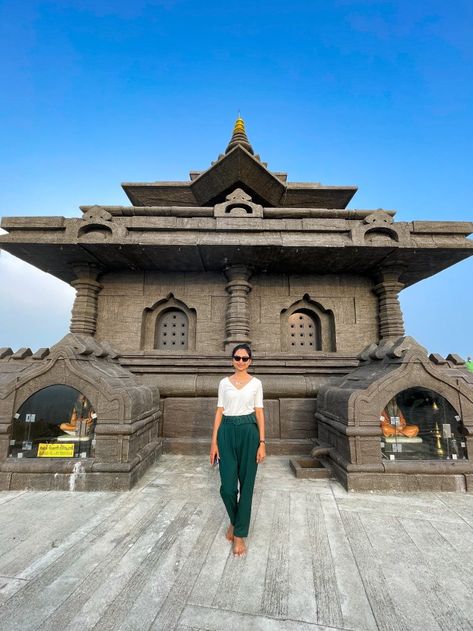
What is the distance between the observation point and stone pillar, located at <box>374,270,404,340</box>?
8031 millimetres

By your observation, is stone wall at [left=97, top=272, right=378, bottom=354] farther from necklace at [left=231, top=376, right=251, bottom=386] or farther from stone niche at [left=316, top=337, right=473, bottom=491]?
necklace at [left=231, top=376, right=251, bottom=386]

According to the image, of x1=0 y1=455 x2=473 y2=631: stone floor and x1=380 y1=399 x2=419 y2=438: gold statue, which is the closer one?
x1=0 y1=455 x2=473 y2=631: stone floor

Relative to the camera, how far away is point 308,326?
28.6 ft

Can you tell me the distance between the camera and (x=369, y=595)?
2299 millimetres

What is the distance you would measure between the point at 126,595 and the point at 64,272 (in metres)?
8.97

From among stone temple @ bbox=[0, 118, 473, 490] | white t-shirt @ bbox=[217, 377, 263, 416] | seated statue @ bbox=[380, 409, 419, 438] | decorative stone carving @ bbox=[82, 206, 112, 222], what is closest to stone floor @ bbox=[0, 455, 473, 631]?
stone temple @ bbox=[0, 118, 473, 490]

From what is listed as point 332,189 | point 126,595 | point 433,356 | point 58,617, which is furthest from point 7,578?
point 332,189

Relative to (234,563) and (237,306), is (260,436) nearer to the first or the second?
(234,563)

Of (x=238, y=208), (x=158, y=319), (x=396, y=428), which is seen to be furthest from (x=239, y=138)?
(x=396, y=428)

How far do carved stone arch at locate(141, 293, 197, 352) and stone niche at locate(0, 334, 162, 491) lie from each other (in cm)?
302

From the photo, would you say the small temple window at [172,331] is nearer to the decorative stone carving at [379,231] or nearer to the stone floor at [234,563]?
the stone floor at [234,563]

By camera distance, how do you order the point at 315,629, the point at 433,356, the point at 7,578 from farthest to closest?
the point at 433,356
the point at 7,578
the point at 315,629

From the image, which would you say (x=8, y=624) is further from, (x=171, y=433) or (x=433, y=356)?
(x=433, y=356)

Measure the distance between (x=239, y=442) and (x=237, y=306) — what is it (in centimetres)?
512
